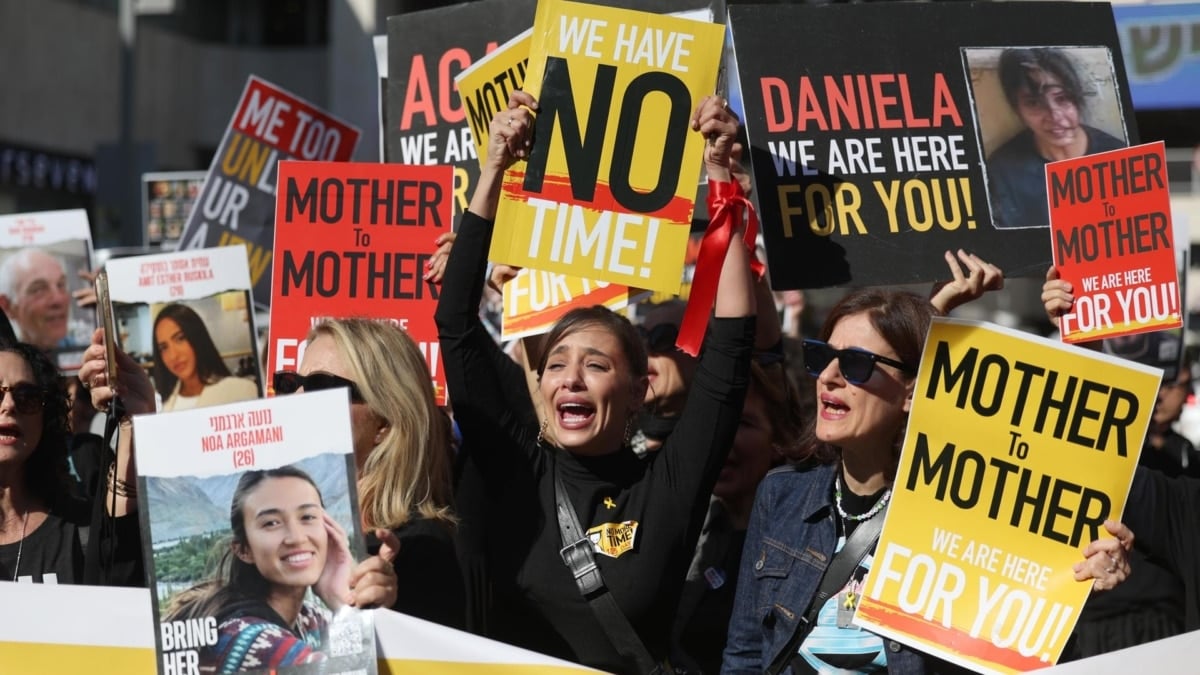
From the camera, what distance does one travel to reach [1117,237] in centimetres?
480

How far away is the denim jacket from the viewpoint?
3.74m

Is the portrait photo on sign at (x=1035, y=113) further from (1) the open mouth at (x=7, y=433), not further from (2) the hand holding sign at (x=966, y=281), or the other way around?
(1) the open mouth at (x=7, y=433)

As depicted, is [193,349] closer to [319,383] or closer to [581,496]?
[319,383]

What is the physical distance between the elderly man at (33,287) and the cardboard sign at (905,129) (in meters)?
3.80

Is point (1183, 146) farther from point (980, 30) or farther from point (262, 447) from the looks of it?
point (262, 447)

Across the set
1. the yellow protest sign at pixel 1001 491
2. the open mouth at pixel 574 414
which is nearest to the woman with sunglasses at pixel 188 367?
the open mouth at pixel 574 414

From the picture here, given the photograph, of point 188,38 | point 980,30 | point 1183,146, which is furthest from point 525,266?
point 1183,146

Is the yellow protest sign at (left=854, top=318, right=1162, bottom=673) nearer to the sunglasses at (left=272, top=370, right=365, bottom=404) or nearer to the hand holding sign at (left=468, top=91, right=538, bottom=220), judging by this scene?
the hand holding sign at (left=468, top=91, right=538, bottom=220)

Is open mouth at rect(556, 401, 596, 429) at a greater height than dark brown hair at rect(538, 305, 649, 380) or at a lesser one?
lesser

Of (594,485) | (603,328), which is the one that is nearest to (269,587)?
(594,485)

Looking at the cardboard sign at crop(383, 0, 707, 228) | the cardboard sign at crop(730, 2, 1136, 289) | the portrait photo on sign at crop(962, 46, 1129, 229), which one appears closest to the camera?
the cardboard sign at crop(730, 2, 1136, 289)

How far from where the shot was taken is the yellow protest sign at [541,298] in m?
5.12

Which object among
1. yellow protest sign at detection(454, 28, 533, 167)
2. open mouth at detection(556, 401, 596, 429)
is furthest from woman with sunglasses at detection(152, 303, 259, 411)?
open mouth at detection(556, 401, 596, 429)

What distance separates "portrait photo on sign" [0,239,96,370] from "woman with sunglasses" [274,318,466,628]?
11.3ft
